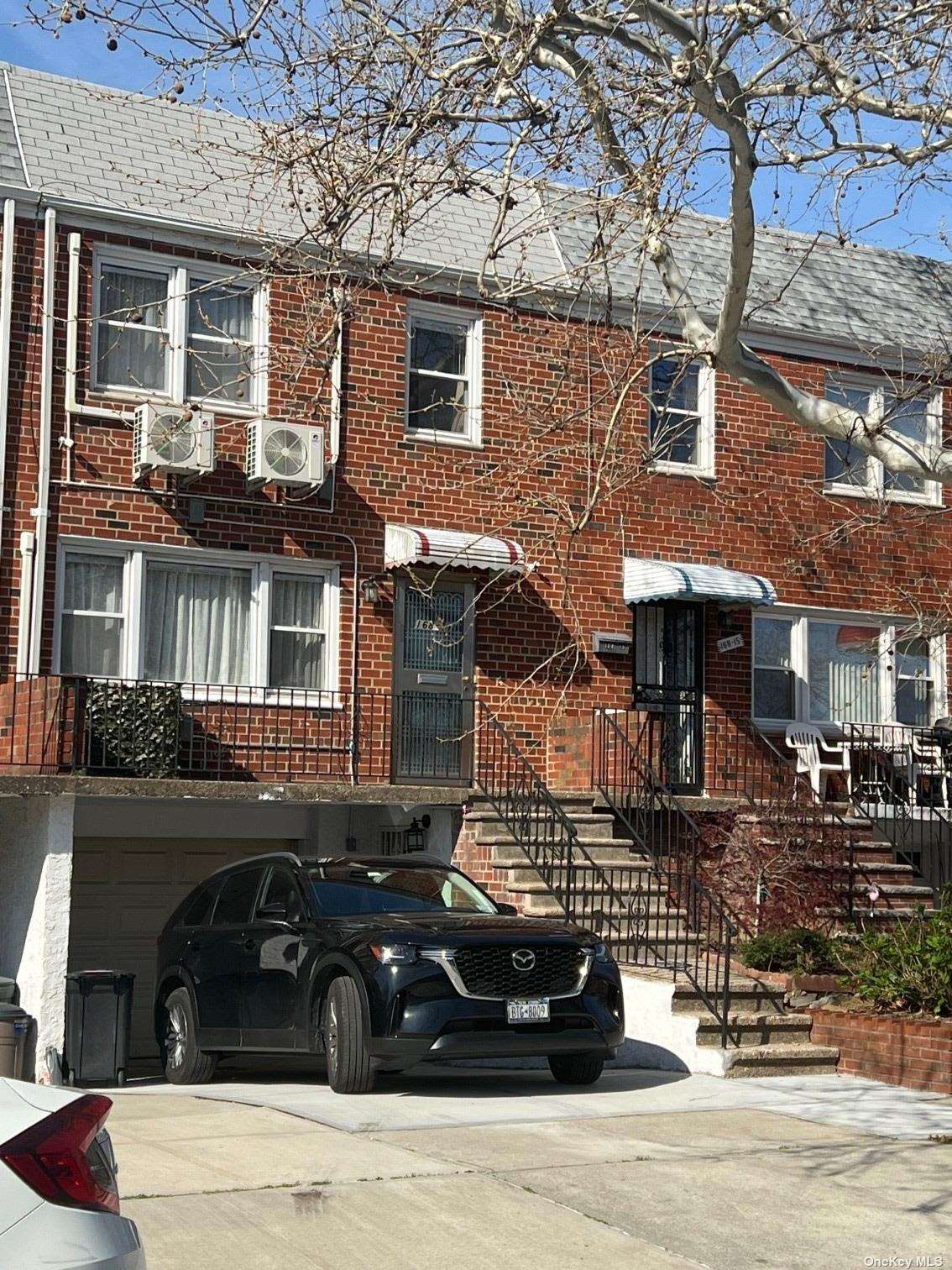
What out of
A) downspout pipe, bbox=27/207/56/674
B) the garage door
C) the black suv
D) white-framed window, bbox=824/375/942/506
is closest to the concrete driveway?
the black suv

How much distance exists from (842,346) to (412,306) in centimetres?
574

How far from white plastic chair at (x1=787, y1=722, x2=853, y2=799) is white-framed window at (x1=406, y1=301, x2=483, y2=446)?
5.05m

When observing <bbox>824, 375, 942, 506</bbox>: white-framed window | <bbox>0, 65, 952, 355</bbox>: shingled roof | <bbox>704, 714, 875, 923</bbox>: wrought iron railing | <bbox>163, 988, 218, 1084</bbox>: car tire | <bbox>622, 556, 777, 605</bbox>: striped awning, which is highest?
<bbox>0, 65, 952, 355</bbox>: shingled roof

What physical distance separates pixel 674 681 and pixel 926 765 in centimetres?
318

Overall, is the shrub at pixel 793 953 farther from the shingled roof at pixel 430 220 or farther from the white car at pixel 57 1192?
the white car at pixel 57 1192

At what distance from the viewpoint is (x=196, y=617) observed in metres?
16.8

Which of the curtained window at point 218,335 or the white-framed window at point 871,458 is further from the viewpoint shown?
the white-framed window at point 871,458

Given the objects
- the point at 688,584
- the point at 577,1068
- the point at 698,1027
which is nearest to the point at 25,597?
the point at 688,584

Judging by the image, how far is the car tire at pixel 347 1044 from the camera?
10.5 metres

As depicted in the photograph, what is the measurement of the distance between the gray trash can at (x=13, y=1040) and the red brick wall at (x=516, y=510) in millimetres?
5505

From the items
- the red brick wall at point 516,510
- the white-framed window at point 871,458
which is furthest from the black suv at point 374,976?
the white-framed window at point 871,458

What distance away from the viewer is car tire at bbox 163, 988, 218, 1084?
12359 millimetres

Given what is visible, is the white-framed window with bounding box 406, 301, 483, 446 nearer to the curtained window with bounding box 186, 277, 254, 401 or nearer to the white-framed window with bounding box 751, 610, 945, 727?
the curtained window with bounding box 186, 277, 254, 401

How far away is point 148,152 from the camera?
17.4 metres
